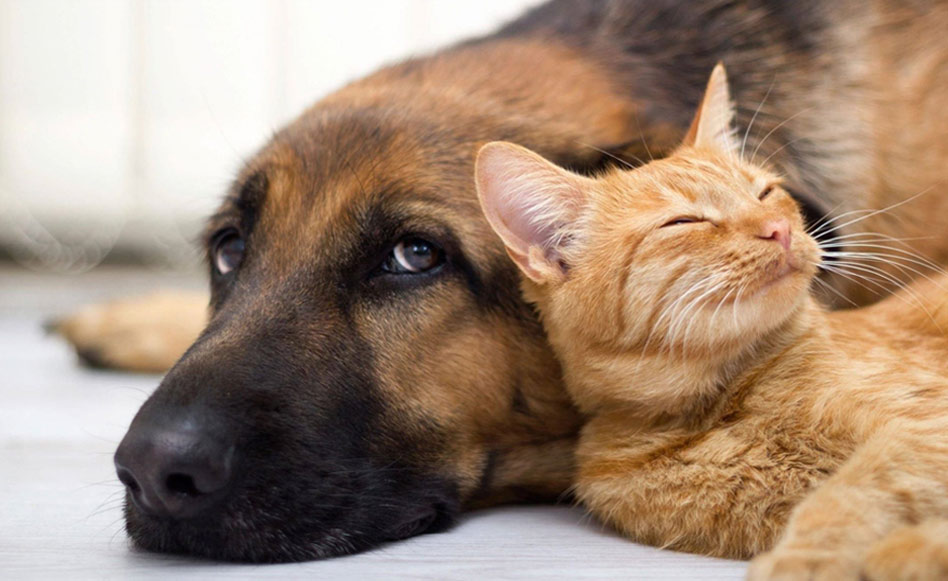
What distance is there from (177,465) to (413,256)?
59cm

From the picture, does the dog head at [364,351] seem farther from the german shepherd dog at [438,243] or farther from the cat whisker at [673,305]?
the cat whisker at [673,305]

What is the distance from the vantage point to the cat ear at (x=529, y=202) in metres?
1.63

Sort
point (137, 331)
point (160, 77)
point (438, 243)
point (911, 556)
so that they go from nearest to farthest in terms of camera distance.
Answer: point (911, 556) < point (438, 243) < point (137, 331) < point (160, 77)

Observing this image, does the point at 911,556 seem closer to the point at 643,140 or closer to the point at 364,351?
the point at 364,351

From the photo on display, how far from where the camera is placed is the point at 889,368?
1547 mm

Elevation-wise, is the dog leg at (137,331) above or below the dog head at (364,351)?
below

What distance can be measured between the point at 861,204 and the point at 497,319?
38.2 inches

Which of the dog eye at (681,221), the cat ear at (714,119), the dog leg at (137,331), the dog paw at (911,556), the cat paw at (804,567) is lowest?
the dog leg at (137,331)

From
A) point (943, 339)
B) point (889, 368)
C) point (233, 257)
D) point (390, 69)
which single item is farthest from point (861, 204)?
point (233, 257)

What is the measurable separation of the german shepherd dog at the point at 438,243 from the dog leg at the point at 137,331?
50.2 inches

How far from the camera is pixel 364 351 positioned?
1.68 m

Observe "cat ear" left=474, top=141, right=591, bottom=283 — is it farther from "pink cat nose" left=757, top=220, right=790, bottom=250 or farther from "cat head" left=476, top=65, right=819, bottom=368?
"pink cat nose" left=757, top=220, right=790, bottom=250

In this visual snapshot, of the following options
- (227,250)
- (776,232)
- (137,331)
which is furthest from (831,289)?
(137,331)

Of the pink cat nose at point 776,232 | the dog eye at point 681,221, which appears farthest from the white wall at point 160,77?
the pink cat nose at point 776,232
